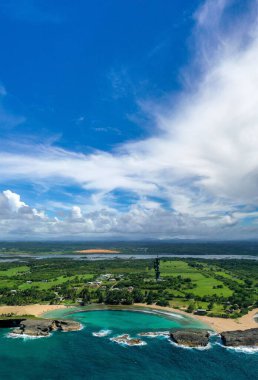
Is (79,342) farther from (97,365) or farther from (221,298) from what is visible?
(221,298)

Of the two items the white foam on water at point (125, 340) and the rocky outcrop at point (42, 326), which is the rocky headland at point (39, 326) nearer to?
the rocky outcrop at point (42, 326)

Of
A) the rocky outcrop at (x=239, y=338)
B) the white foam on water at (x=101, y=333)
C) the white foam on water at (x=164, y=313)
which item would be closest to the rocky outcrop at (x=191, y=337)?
the rocky outcrop at (x=239, y=338)

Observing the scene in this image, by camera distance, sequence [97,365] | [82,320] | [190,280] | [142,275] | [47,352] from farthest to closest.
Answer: [142,275] < [190,280] < [82,320] < [47,352] < [97,365]

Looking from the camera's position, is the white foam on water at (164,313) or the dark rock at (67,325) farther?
the white foam on water at (164,313)

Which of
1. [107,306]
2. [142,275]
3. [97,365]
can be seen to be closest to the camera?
[97,365]

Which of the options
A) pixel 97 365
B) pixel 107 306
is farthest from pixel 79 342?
pixel 107 306

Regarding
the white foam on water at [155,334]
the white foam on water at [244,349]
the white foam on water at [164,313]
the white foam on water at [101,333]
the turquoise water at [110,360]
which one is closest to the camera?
the turquoise water at [110,360]

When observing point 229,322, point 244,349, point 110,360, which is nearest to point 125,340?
point 110,360
